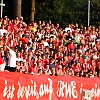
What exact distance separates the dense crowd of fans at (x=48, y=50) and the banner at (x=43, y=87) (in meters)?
1.31

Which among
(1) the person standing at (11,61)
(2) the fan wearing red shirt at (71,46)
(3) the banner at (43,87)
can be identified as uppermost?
(2) the fan wearing red shirt at (71,46)

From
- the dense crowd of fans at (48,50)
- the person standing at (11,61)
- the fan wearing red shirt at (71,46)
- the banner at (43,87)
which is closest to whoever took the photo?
the banner at (43,87)

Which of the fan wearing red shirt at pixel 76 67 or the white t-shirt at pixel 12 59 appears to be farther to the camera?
the fan wearing red shirt at pixel 76 67

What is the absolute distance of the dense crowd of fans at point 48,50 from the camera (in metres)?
19.7

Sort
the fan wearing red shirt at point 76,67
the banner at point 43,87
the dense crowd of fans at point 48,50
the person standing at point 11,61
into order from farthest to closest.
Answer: the fan wearing red shirt at point 76,67 → the dense crowd of fans at point 48,50 → the person standing at point 11,61 → the banner at point 43,87

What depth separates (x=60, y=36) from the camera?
85.6 ft

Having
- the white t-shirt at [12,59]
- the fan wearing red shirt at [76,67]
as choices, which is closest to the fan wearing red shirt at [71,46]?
the fan wearing red shirt at [76,67]

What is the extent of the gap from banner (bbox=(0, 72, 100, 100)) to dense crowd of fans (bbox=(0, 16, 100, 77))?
1.31 meters

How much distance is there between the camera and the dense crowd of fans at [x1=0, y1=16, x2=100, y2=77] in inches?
775

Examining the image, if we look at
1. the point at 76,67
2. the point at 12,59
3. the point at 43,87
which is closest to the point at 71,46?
the point at 76,67

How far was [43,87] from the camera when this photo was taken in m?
17.2

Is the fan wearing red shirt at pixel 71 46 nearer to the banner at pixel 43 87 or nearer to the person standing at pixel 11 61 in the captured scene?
the banner at pixel 43 87

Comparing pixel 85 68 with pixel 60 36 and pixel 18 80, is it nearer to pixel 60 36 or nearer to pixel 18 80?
pixel 60 36

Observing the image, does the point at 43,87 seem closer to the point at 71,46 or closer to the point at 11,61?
the point at 11,61
